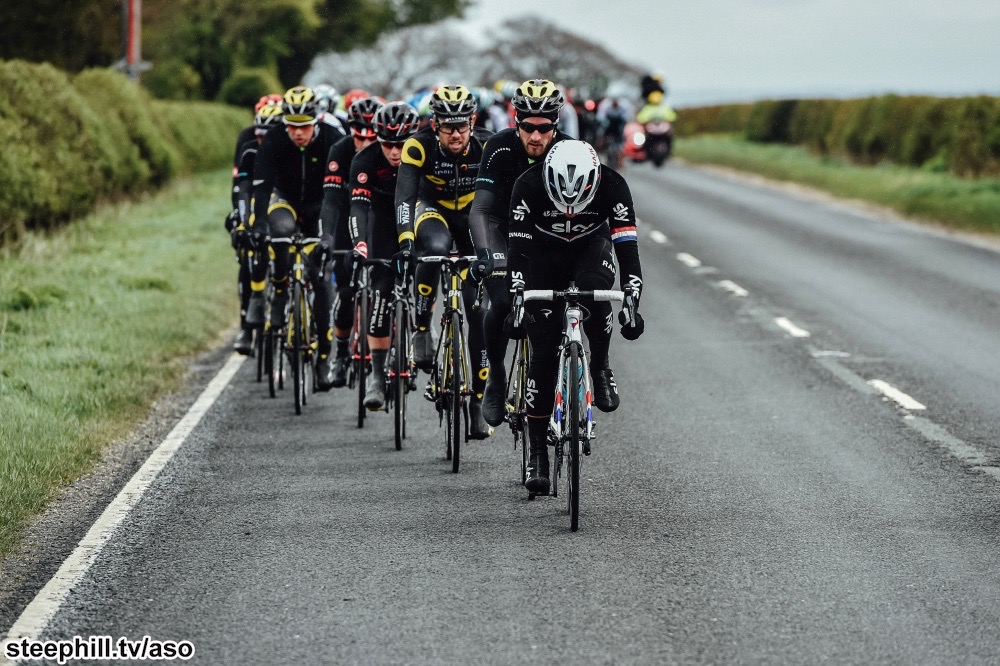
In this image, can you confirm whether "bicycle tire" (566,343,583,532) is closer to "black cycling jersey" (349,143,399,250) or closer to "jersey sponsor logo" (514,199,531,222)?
"jersey sponsor logo" (514,199,531,222)

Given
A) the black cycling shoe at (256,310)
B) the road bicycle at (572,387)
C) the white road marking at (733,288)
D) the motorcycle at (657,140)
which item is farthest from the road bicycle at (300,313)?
the motorcycle at (657,140)

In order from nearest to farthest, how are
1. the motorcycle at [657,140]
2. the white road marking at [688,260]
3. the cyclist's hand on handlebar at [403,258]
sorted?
the cyclist's hand on handlebar at [403,258] < the white road marking at [688,260] < the motorcycle at [657,140]

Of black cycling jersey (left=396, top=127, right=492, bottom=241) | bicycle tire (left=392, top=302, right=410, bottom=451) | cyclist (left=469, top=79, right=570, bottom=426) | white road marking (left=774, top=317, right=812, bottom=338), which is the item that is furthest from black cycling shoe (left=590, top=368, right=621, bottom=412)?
white road marking (left=774, top=317, right=812, bottom=338)

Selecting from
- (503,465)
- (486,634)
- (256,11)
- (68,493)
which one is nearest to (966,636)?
(486,634)

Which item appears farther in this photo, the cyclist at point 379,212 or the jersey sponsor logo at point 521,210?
the cyclist at point 379,212

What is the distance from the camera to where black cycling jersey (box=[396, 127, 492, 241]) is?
9.37 meters

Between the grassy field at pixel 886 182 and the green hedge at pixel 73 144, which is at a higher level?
the green hedge at pixel 73 144

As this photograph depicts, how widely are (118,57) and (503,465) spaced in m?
41.9

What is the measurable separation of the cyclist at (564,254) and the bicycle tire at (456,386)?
88cm

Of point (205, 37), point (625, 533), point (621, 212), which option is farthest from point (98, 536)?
point (205, 37)

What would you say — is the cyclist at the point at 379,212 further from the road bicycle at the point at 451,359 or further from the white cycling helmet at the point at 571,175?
the white cycling helmet at the point at 571,175

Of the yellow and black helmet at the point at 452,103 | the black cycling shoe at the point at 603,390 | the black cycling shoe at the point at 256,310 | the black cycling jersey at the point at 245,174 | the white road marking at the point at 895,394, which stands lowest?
the white road marking at the point at 895,394

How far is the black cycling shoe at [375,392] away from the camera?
9922 millimetres

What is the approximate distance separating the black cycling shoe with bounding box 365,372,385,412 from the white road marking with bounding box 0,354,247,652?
1.19 meters
